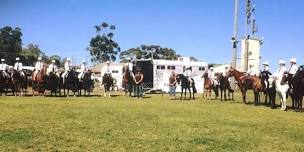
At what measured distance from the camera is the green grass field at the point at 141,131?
12695 mm

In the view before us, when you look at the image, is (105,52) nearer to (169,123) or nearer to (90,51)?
(90,51)

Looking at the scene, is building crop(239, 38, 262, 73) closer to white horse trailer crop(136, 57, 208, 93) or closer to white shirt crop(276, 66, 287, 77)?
white horse trailer crop(136, 57, 208, 93)

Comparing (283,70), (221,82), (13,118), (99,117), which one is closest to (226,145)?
(99,117)

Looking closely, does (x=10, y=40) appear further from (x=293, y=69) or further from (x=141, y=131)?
(x=141, y=131)

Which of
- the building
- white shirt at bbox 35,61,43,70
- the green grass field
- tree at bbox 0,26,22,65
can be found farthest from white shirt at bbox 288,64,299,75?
tree at bbox 0,26,22,65

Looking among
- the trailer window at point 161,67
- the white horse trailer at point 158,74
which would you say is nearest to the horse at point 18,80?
the white horse trailer at point 158,74

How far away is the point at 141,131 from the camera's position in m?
15.2

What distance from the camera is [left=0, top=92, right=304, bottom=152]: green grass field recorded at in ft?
41.7

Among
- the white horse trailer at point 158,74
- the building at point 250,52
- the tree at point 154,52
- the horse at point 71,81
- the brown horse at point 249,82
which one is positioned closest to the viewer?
the brown horse at point 249,82

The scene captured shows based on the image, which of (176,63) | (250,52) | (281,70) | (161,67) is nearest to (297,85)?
(281,70)

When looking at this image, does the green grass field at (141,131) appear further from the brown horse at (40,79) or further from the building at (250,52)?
the building at (250,52)

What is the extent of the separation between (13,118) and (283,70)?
14967mm

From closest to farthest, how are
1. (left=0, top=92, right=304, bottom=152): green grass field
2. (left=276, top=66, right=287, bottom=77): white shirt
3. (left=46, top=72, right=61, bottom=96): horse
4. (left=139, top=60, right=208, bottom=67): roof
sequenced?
(left=0, top=92, right=304, bottom=152): green grass field, (left=276, top=66, right=287, bottom=77): white shirt, (left=46, top=72, right=61, bottom=96): horse, (left=139, top=60, right=208, bottom=67): roof

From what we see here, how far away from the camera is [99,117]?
18750 mm
